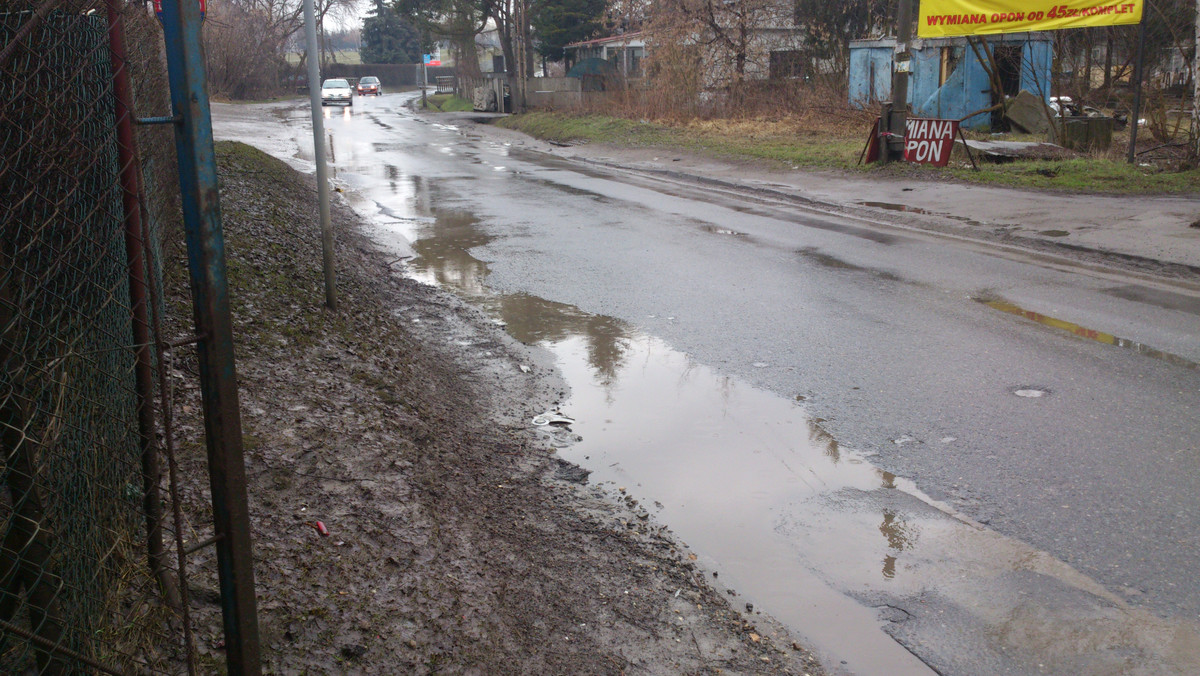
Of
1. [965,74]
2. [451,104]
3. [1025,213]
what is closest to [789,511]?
[1025,213]

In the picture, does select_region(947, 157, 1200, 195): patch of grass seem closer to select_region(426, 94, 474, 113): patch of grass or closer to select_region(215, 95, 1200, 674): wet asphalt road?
select_region(215, 95, 1200, 674): wet asphalt road

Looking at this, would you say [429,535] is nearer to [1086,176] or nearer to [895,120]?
[1086,176]

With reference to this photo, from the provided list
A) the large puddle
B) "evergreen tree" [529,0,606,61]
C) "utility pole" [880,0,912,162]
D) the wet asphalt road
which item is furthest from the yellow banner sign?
"evergreen tree" [529,0,606,61]

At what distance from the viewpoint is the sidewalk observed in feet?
35.3

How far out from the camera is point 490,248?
1186 cm

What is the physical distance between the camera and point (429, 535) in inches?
163

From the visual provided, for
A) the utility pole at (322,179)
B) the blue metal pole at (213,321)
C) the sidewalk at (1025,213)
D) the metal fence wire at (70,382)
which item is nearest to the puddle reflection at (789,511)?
the utility pole at (322,179)

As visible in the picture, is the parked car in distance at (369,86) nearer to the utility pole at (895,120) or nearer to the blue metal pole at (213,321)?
the utility pole at (895,120)

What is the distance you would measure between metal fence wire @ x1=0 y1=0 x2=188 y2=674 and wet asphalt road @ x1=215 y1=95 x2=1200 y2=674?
8.22ft

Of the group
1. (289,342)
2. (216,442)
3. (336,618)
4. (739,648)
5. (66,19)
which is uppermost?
(66,19)

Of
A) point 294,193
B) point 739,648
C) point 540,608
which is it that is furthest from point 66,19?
point 294,193

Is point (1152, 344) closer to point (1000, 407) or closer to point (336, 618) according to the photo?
point (1000, 407)

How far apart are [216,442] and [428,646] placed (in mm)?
1277

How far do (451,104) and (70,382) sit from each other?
59.1 metres
